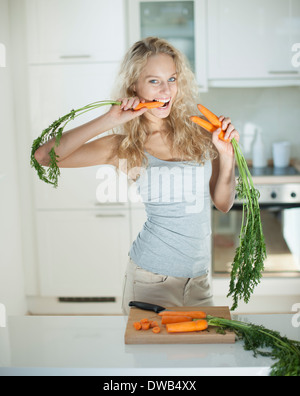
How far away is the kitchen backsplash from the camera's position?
2.97 metres

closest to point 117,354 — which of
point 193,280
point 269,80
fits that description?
point 193,280

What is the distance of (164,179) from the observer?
1.42 m

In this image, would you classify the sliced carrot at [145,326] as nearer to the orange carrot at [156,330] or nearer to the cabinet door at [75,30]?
the orange carrot at [156,330]

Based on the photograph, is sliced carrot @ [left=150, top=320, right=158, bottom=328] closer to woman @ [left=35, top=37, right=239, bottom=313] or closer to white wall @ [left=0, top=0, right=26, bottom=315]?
woman @ [left=35, top=37, right=239, bottom=313]

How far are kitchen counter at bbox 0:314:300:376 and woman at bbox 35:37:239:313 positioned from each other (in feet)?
0.71

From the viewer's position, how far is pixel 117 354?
3.72 feet

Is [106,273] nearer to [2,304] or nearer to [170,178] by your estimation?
[2,304]

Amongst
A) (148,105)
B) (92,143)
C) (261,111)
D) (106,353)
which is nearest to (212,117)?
(148,105)

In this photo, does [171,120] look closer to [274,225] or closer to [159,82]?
[159,82]

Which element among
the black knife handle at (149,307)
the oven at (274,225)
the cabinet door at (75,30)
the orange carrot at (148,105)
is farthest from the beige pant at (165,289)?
the cabinet door at (75,30)

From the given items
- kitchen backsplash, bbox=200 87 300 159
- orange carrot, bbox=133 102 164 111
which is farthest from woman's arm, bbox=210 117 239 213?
kitchen backsplash, bbox=200 87 300 159

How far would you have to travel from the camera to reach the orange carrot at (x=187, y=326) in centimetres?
117

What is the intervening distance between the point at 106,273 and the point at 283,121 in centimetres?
136

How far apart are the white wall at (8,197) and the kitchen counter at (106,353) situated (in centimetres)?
132
